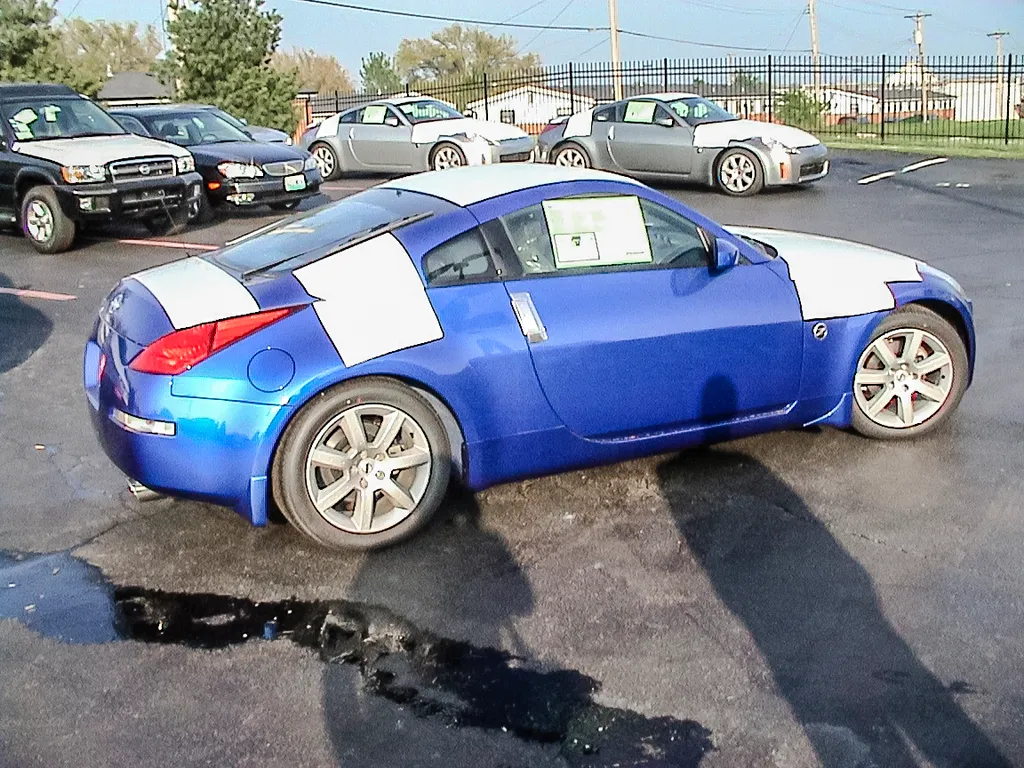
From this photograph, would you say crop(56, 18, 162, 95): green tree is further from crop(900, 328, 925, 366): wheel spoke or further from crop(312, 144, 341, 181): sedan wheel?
crop(900, 328, 925, 366): wheel spoke

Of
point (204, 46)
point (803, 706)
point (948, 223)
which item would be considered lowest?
point (803, 706)

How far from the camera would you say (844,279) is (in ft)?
17.9

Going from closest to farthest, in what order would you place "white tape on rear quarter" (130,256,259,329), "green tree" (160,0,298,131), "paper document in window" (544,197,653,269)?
"white tape on rear quarter" (130,256,259,329) → "paper document in window" (544,197,653,269) → "green tree" (160,0,298,131)

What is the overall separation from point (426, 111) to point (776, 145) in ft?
20.7

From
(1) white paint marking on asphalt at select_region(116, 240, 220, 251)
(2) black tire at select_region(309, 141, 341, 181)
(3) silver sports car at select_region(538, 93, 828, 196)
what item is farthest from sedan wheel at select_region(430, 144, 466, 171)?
(1) white paint marking on asphalt at select_region(116, 240, 220, 251)

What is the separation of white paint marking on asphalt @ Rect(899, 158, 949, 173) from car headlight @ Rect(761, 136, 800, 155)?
156 inches

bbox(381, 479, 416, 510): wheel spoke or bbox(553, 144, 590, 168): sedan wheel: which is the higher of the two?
bbox(553, 144, 590, 168): sedan wheel

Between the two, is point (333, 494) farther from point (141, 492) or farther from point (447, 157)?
point (447, 157)

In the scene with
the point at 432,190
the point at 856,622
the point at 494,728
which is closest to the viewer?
the point at 494,728

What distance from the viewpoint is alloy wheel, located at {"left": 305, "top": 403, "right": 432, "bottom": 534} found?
452 centimetres

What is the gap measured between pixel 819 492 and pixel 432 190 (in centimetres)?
223

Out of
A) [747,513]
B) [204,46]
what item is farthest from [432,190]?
[204,46]

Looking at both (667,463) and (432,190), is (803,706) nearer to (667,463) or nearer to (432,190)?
(667,463)

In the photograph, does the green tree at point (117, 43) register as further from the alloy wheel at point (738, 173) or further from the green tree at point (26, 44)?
the alloy wheel at point (738, 173)
